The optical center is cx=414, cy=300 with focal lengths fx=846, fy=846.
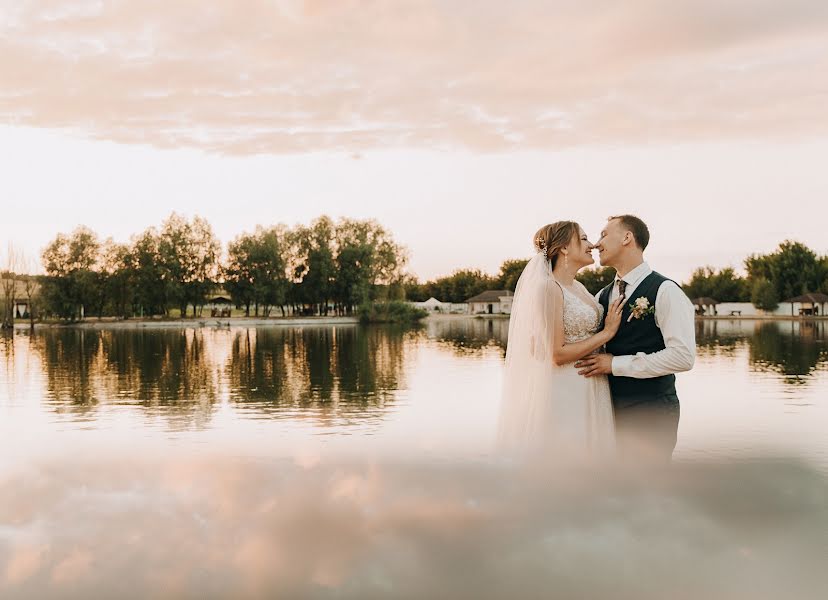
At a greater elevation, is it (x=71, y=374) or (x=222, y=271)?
(x=222, y=271)

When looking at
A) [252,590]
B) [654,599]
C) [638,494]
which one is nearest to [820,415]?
[638,494]

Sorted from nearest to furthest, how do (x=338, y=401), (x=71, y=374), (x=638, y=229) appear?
(x=638, y=229)
(x=338, y=401)
(x=71, y=374)

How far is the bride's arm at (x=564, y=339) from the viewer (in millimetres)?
5281

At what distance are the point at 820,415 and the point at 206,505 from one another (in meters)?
12.8

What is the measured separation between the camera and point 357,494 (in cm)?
896

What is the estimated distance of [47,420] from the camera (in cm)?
1691

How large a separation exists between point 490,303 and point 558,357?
97412 mm

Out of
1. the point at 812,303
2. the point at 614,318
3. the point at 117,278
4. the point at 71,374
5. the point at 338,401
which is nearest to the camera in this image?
the point at 614,318

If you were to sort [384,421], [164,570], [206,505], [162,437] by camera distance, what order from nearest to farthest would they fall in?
[164,570] < [206,505] < [162,437] < [384,421]

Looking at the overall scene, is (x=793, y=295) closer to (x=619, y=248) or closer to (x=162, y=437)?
(x=162, y=437)

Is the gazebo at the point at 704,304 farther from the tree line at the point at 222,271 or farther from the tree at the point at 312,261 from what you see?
the tree at the point at 312,261

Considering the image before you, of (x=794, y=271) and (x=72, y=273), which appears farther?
(x=794, y=271)

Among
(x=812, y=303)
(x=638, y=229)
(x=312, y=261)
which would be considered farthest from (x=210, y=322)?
(x=638, y=229)

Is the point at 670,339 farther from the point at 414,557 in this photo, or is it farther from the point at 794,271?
the point at 794,271
